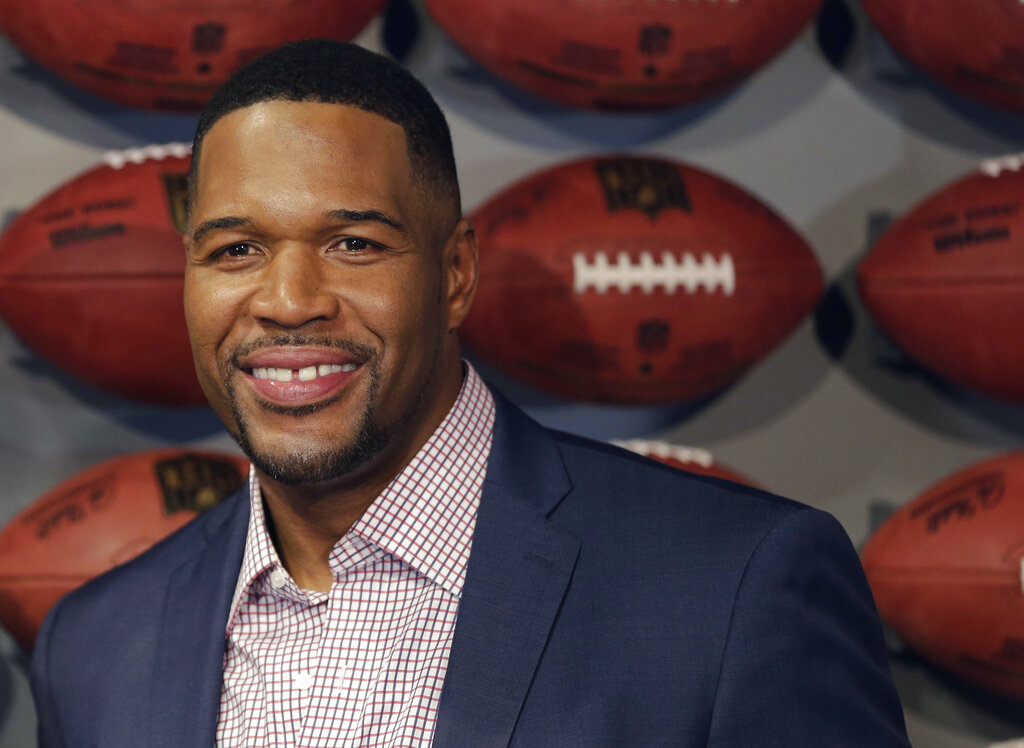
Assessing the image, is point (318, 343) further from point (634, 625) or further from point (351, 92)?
point (634, 625)

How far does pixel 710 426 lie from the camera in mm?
1770

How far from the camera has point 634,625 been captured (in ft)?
3.23

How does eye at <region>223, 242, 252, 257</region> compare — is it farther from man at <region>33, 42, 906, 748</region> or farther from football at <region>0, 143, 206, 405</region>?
football at <region>0, 143, 206, 405</region>

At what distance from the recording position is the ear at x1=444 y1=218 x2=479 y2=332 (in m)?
1.12

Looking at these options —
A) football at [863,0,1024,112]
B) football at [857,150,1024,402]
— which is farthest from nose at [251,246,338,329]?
football at [863,0,1024,112]

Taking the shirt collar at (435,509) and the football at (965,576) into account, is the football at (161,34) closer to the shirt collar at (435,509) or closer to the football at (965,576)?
the shirt collar at (435,509)

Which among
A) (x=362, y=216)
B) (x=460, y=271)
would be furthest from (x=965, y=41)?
(x=362, y=216)

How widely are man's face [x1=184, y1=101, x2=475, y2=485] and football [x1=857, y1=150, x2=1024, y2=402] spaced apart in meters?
0.74

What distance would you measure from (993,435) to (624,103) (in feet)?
2.36

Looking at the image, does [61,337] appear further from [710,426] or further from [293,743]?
[710,426]

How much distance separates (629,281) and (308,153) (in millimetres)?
582

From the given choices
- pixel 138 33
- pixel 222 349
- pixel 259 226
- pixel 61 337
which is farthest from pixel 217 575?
pixel 138 33

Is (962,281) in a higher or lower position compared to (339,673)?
higher

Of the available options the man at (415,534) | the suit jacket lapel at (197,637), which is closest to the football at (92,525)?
the suit jacket lapel at (197,637)
